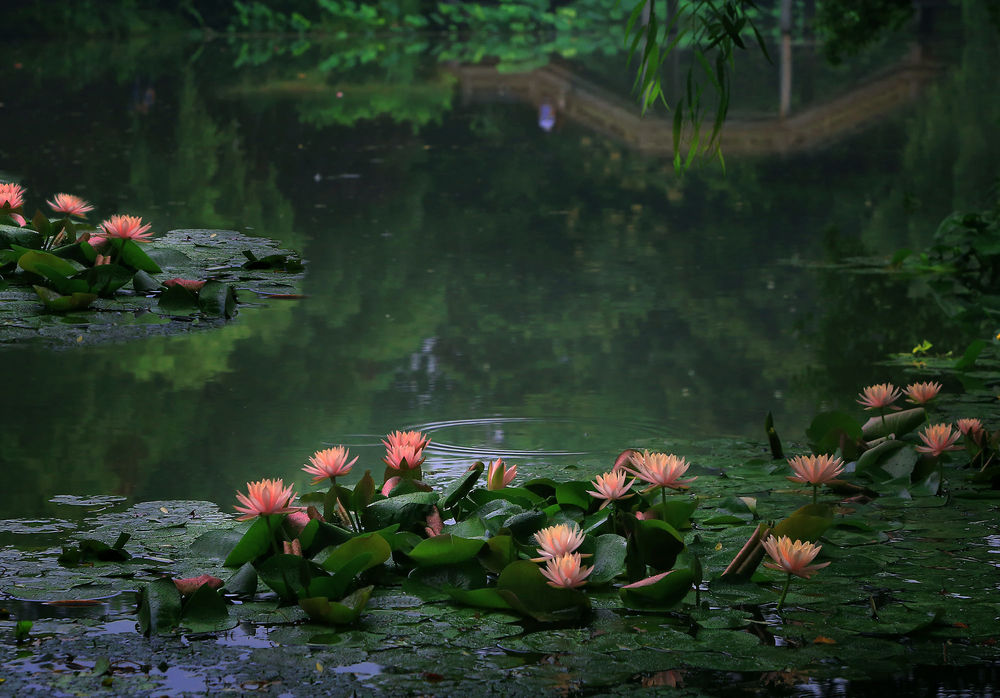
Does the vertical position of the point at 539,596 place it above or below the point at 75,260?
below

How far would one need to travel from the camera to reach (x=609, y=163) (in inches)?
420

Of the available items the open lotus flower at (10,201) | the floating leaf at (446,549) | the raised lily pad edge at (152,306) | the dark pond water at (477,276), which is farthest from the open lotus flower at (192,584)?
the open lotus flower at (10,201)

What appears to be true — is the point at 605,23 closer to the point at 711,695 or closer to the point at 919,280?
the point at 919,280

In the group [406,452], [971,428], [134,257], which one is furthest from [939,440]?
[134,257]

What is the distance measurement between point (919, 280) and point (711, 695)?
4.32m

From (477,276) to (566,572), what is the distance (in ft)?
12.6

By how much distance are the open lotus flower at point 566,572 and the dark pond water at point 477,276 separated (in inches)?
42.2

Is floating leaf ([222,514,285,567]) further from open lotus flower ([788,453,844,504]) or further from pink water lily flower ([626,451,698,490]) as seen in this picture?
open lotus flower ([788,453,844,504])

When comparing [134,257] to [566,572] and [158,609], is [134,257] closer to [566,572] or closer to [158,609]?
[158,609]

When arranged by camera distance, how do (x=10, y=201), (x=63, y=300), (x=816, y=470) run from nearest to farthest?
1. (x=816, y=470)
2. (x=63, y=300)
3. (x=10, y=201)

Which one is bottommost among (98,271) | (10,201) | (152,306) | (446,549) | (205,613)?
(205,613)

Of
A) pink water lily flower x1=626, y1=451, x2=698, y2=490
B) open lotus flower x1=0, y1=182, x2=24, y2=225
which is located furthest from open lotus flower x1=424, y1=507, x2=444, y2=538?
open lotus flower x1=0, y1=182, x2=24, y2=225

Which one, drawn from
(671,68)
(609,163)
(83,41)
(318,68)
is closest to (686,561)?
(609,163)

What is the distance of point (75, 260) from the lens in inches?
211
